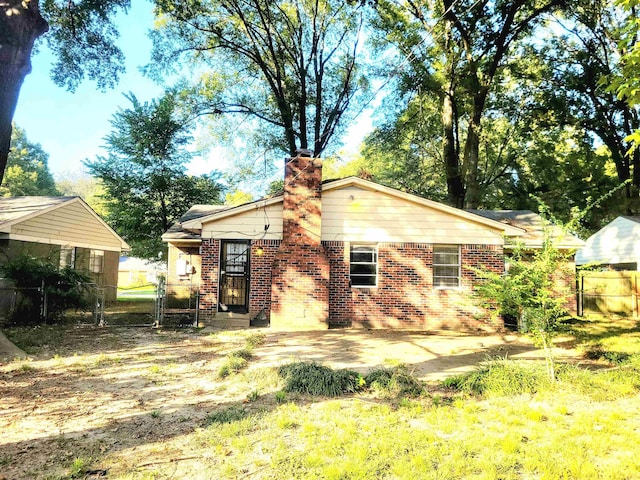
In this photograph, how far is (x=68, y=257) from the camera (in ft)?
52.4

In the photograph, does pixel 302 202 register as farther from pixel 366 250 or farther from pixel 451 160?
pixel 451 160

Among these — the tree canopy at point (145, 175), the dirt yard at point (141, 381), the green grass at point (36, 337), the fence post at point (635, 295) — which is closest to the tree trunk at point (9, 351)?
the dirt yard at point (141, 381)

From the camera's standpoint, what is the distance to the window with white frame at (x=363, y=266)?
40.2 ft

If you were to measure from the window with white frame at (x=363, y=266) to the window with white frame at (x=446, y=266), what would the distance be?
185 cm

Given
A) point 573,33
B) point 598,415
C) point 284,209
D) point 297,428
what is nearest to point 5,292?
point 284,209

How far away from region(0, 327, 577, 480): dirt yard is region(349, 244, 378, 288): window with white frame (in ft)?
5.50

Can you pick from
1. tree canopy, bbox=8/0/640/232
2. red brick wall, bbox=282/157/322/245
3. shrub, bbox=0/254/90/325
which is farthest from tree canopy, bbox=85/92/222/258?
red brick wall, bbox=282/157/322/245

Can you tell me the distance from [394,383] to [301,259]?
622 centimetres

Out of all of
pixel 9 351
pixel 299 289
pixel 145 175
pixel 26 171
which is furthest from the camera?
pixel 26 171

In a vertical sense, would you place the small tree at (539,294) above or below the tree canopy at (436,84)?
below

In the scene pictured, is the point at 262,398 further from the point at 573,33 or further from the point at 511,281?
the point at 573,33

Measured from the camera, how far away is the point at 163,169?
73.4ft

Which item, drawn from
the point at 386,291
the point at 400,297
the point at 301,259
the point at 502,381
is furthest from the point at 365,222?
the point at 502,381

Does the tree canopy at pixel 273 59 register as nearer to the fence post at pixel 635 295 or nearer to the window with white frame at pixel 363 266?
the window with white frame at pixel 363 266
